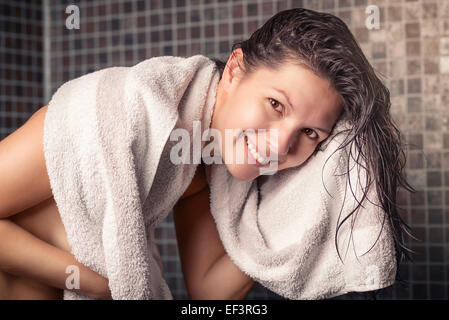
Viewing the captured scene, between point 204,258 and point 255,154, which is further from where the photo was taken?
point 204,258

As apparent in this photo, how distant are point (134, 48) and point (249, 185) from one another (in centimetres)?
33

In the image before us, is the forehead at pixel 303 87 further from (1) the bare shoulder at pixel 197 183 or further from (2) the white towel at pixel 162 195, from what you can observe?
(1) the bare shoulder at pixel 197 183

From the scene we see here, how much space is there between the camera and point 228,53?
0.77 m

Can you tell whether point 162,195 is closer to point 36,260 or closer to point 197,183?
point 197,183

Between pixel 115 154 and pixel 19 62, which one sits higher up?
pixel 19 62

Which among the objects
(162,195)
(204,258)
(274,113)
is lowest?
(204,258)

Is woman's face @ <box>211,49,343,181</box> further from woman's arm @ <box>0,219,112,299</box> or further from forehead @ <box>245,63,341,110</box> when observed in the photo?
woman's arm @ <box>0,219,112,299</box>

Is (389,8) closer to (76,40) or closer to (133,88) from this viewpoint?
(133,88)

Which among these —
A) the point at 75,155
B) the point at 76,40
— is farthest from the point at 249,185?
the point at 76,40

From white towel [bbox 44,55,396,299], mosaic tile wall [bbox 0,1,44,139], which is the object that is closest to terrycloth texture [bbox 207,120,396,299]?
white towel [bbox 44,55,396,299]

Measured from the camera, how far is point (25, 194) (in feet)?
2.00

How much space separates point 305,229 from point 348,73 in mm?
233

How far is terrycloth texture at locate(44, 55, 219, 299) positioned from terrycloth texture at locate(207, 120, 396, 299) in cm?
14

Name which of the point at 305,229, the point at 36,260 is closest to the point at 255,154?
the point at 305,229
